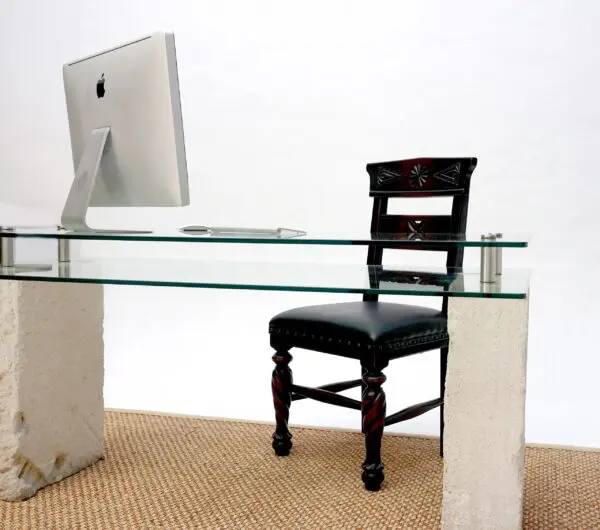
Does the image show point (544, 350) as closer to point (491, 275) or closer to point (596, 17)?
point (596, 17)

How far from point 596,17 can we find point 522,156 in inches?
33.3

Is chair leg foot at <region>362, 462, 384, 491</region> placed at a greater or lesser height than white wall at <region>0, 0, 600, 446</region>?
lesser

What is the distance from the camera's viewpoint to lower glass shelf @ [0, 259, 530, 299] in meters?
1.89

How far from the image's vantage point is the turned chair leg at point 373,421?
2514 mm

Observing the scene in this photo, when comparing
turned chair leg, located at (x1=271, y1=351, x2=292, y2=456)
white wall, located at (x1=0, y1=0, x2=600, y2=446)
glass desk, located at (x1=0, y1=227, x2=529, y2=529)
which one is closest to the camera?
glass desk, located at (x1=0, y1=227, x2=529, y2=529)

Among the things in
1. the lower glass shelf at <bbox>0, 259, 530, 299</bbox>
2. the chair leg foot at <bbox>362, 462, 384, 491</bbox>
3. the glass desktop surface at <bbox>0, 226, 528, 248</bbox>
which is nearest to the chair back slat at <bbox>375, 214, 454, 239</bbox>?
the lower glass shelf at <bbox>0, 259, 530, 299</bbox>

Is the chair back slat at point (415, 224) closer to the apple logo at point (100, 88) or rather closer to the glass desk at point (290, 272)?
the glass desk at point (290, 272)

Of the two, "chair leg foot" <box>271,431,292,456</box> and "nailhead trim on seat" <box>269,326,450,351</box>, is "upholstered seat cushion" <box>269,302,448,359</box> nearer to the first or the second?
"nailhead trim on seat" <box>269,326,450,351</box>

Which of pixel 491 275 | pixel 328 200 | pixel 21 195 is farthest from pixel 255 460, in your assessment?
pixel 21 195

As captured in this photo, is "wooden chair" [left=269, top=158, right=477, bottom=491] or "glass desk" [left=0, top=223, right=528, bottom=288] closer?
"glass desk" [left=0, top=223, right=528, bottom=288]

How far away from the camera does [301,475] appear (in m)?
2.71

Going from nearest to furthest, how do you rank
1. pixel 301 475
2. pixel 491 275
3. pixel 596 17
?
pixel 491 275, pixel 301 475, pixel 596 17

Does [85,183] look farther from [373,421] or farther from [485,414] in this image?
[485,414]

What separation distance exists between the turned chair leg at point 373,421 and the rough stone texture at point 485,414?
44 cm
